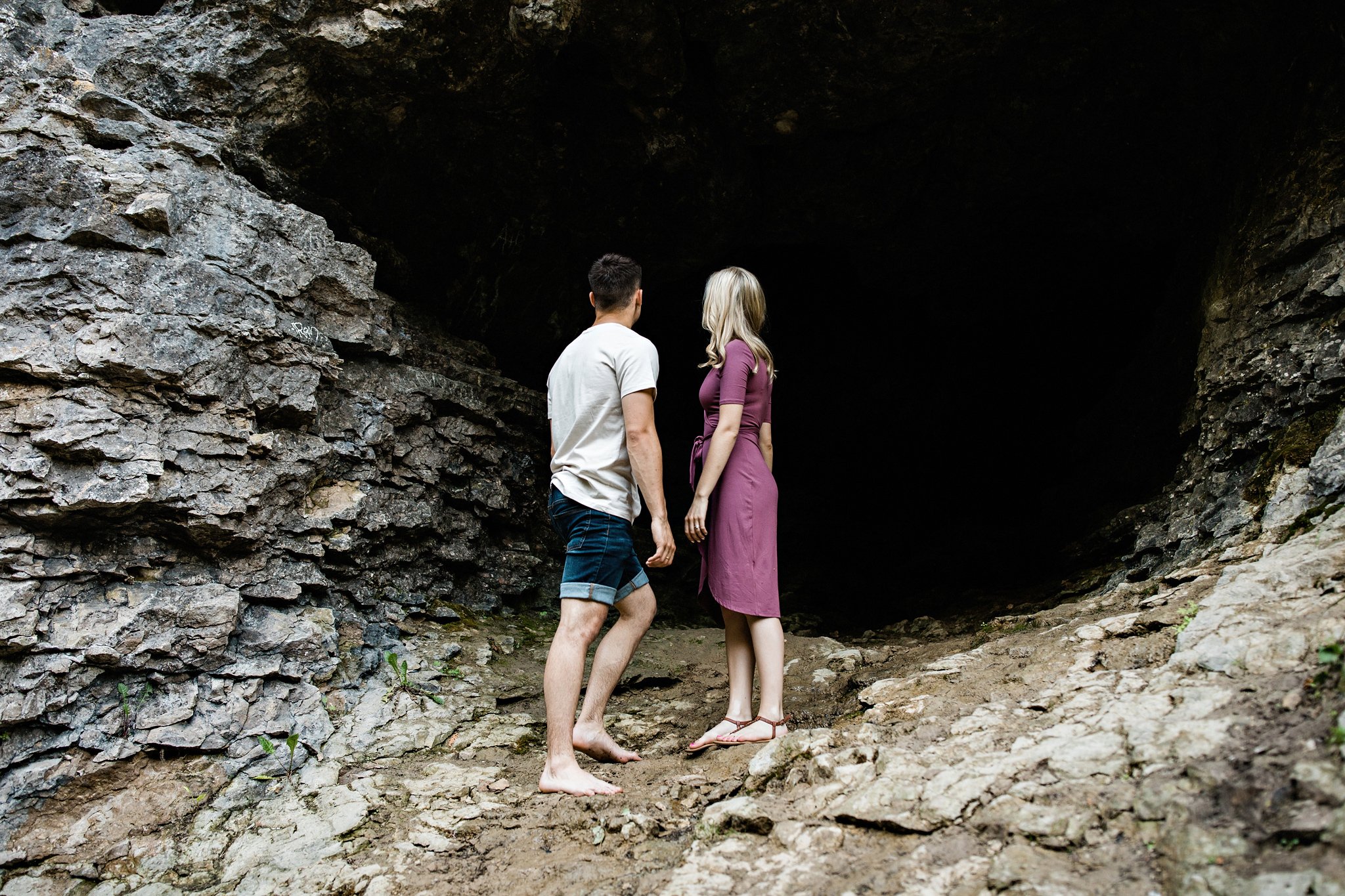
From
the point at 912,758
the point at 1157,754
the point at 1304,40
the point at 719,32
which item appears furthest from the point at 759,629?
the point at 1304,40

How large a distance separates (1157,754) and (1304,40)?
4.08 metres

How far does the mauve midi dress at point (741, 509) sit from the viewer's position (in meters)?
3.21

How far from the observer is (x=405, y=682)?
3838 millimetres

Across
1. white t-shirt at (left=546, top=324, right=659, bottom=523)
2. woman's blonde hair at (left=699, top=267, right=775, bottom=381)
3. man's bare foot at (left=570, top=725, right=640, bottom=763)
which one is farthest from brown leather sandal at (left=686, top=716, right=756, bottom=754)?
woman's blonde hair at (left=699, top=267, right=775, bottom=381)

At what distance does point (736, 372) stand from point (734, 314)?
0.25 meters

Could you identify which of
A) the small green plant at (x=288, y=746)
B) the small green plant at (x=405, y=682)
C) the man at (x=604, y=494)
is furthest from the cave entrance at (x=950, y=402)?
the small green plant at (x=288, y=746)

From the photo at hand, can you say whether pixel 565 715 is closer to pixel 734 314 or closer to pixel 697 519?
pixel 697 519

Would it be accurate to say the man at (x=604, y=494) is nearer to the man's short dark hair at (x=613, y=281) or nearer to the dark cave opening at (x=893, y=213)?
the man's short dark hair at (x=613, y=281)

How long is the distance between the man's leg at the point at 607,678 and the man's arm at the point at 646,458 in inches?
9.6

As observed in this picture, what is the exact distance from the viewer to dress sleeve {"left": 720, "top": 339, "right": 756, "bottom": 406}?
10.7ft

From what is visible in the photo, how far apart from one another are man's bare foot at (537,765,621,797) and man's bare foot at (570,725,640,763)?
0.23 m

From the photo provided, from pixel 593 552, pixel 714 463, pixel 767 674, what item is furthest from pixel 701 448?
pixel 767 674

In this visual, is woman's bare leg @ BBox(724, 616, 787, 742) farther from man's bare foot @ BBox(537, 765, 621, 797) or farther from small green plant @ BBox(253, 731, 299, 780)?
small green plant @ BBox(253, 731, 299, 780)

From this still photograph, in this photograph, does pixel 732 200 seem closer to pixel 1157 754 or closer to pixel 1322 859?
pixel 1157 754
